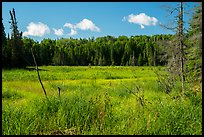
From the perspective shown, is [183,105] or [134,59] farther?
[134,59]

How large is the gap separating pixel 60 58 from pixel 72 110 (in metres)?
87.3

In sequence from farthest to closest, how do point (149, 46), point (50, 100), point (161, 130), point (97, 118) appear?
A: 1. point (149, 46)
2. point (50, 100)
3. point (97, 118)
4. point (161, 130)

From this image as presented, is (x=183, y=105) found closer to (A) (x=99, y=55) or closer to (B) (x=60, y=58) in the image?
(B) (x=60, y=58)

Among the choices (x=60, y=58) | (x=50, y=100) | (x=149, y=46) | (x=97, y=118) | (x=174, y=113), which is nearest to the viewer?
(x=174, y=113)

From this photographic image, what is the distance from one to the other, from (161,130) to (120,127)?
688 mm

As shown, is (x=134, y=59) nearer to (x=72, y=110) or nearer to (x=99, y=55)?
(x=99, y=55)

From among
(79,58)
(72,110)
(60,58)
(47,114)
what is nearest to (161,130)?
(72,110)

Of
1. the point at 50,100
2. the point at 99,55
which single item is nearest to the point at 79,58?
the point at 99,55

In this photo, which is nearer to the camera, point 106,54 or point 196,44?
point 196,44

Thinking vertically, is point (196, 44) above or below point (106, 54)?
below

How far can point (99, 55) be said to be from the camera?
329ft

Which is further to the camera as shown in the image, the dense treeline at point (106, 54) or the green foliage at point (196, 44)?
the dense treeline at point (106, 54)

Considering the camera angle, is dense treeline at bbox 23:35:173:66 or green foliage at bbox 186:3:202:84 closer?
green foliage at bbox 186:3:202:84

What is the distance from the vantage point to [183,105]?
220 inches
